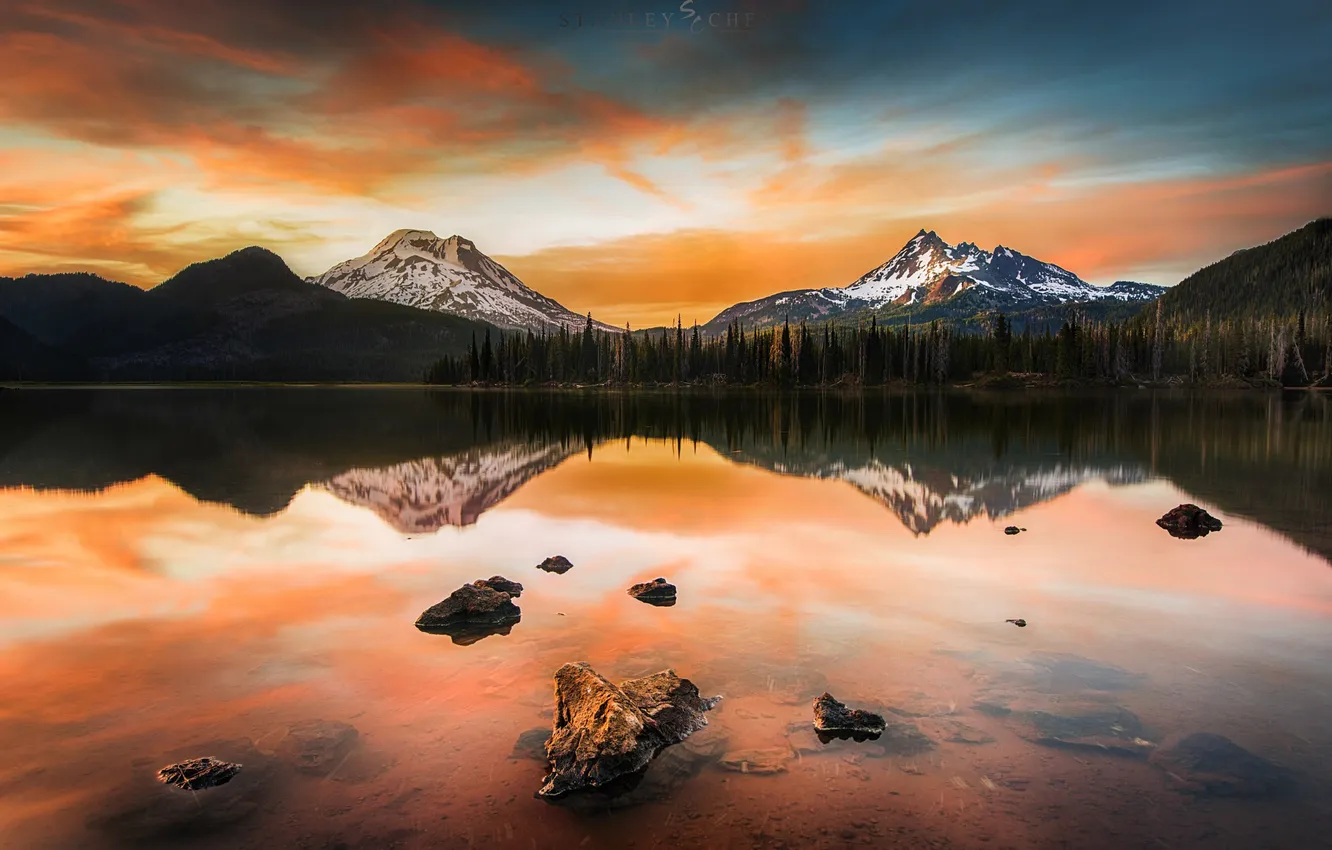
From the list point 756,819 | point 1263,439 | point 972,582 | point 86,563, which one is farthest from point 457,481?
point 1263,439

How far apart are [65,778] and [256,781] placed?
96.8 inches

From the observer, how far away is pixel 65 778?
933 centimetres

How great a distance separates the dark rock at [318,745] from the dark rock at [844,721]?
21.5 ft

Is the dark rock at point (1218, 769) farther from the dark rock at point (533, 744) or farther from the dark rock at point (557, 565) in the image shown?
the dark rock at point (557, 565)

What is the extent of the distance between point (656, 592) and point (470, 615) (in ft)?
13.5

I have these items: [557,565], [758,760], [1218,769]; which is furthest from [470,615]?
[1218,769]

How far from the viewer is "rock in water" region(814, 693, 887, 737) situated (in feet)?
33.9

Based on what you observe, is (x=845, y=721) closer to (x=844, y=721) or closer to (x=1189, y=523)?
(x=844, y=721)

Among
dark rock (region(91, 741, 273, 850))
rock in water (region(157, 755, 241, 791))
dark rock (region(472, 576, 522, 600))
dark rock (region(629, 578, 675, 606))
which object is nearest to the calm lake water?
dark rock (region(91, 741, 273, 850))

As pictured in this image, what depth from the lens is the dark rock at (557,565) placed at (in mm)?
19234

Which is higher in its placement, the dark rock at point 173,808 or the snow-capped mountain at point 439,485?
the snow-capped mountain at point 439,485

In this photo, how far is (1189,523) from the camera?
23891 millimetres

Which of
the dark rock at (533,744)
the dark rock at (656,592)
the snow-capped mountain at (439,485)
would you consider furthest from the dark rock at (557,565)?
the dark rock at (533,744)

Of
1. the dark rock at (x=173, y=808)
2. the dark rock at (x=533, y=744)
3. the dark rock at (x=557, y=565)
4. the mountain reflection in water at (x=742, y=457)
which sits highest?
the mountain reflection in water at (x=742, y=457)
